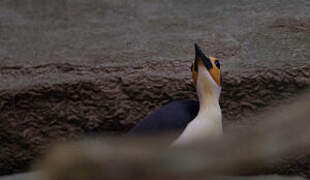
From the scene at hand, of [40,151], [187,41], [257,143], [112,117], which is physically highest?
[257,143]

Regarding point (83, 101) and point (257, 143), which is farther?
point (83, 101)

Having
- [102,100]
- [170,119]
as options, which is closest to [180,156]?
[170,119]

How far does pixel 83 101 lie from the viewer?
2.18 m

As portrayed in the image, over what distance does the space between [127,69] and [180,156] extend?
1.91m

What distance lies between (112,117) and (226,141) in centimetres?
180

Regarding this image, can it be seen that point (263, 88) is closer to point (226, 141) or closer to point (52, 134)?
point (52, 134)

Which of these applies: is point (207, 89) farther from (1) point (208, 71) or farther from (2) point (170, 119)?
(2) point (170, 119)

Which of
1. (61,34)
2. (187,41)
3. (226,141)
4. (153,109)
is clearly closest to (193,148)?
(226,141)

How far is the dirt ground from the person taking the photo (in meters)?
2.16

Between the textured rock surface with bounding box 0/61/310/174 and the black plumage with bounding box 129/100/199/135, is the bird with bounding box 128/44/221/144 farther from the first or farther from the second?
the textured rock surface with bounding box 0/61/310/174

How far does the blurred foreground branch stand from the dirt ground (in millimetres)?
1444

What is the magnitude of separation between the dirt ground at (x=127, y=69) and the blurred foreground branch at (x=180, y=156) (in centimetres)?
144

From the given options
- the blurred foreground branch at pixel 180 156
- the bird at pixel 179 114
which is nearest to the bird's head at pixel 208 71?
the bird at pixel 179 114

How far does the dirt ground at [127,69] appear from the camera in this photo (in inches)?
85.2
